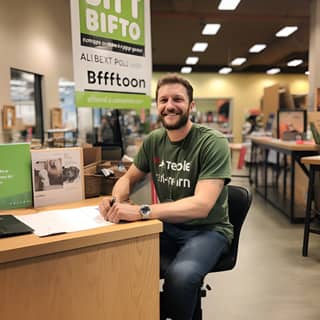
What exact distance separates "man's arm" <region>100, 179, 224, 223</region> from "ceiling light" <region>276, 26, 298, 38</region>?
287 inches

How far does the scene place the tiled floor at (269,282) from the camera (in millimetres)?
2457

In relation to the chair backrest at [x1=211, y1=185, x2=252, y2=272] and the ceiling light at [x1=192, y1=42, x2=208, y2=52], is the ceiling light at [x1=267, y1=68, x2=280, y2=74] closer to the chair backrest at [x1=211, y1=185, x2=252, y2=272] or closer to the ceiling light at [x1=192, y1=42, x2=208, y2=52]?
the ceiling light at [x1=192, y1=42, x2=208, y2=52]

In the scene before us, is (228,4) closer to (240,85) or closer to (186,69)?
(186,69)

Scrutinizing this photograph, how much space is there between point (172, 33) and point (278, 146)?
4.83 meters

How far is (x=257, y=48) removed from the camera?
10539mm

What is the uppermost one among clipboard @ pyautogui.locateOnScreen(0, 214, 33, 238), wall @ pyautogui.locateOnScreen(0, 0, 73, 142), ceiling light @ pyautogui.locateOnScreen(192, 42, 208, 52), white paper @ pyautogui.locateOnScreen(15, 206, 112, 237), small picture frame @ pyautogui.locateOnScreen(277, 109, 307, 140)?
Answer: ceiling light @ pyautogui.locateOnScreen(192, 42, 208, 52)

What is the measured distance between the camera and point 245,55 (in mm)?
11672

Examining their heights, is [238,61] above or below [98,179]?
above

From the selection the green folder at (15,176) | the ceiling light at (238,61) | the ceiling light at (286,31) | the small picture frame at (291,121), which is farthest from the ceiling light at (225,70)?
the green folder at (15,176)

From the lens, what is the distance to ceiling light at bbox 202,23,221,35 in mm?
7688

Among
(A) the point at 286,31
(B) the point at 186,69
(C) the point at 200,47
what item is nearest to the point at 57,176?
(A) the point at 286,31

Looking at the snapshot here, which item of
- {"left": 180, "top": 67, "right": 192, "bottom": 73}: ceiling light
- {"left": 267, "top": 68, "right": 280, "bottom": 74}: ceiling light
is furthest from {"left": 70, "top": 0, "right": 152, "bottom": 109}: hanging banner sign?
{"left": 267, "top": 68, "right": 280, "bottom": 74}: ceiling light

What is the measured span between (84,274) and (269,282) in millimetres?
2054

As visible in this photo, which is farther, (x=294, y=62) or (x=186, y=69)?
(x=186, y=69)
